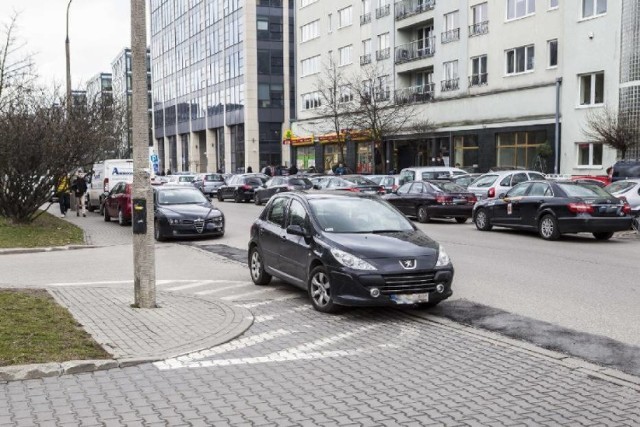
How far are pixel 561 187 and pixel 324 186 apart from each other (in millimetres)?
13667

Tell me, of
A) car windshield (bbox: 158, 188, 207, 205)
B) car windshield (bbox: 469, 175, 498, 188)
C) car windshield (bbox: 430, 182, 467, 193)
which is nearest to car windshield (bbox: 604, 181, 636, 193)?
car windshield (bbox: 430, 182, 467, 193)

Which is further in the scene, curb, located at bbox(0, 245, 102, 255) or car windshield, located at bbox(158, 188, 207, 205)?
car windshield, located at bbox(158, 188, 207, 205)

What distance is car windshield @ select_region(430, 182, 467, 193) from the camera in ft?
76.7

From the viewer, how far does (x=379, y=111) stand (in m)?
45.9

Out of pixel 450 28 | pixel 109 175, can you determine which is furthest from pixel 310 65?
pixel 109 175

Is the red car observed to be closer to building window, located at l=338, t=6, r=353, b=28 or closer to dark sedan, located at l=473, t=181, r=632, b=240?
dark sedan, located at l=473, t=181, r=632, b=240

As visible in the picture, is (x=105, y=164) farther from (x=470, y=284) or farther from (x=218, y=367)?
(x=218, y=367)

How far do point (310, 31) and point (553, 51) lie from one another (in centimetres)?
2927

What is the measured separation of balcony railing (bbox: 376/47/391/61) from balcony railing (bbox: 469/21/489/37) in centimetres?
911

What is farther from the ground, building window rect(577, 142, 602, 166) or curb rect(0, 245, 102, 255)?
building window rect(577, 142, 602, 166)

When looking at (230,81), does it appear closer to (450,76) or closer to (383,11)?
(383,11)

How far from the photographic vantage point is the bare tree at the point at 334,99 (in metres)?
50.4

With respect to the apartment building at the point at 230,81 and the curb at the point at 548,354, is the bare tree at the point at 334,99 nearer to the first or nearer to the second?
the apartment building at the point at 230,81

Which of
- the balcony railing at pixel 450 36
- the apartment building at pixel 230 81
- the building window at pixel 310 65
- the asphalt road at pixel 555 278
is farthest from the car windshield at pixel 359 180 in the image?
the apartment building at pixel 230 81
